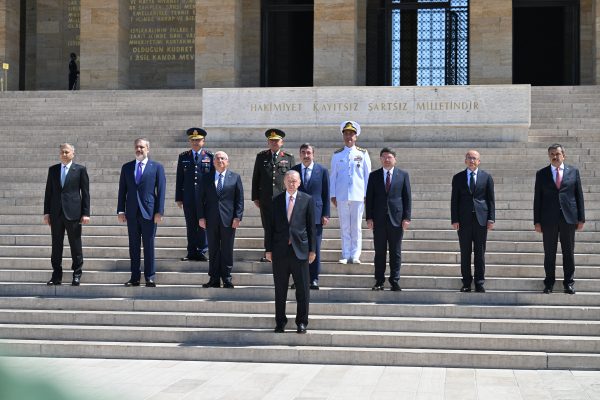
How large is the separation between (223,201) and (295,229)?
1628 mm

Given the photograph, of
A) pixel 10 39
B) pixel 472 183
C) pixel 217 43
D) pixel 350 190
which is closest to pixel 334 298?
pixel 350 190

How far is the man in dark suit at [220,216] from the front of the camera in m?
9.55

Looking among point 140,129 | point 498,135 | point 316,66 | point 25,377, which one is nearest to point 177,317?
point 25,377

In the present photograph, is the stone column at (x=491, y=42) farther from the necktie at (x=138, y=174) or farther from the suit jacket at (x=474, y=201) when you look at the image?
the necktie at (x=138, y=174)

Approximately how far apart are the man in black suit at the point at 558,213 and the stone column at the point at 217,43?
54.5 ft

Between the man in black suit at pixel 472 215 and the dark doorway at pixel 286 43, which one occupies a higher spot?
the dark doorway at pixel 286 43

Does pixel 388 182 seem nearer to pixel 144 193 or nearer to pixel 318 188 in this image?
pixel 318 188

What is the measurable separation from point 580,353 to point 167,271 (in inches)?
190

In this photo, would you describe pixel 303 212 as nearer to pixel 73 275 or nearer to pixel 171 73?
pixel 73 275

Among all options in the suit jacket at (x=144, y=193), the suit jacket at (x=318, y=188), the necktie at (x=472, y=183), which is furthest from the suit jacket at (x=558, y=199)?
the suit jacket at (x=144, y=193)

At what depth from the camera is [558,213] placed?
9164 mm

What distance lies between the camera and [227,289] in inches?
375

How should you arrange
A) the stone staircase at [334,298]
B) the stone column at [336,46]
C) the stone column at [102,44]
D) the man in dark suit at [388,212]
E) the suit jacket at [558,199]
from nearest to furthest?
1. the stone staircase at [334,298]
2. the suit jacket at [558,199]
3. the man in dark suit at [388,212]
4. the stone column at [336,46]
5. the stone column at [102,44]

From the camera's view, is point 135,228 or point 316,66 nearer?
point 135,228
